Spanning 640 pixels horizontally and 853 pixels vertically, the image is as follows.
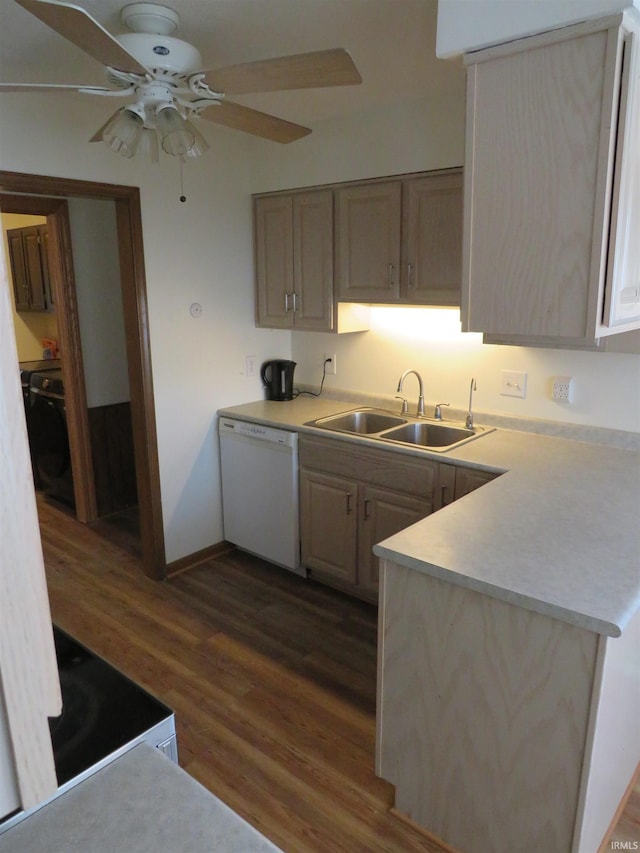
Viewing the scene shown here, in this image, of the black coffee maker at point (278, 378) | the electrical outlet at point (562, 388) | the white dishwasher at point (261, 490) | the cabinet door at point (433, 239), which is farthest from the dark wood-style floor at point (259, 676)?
the cabinet door at point (433, 239)

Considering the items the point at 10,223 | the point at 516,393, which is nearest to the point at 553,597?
the point at 516,393

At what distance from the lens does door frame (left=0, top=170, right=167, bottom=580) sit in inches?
114

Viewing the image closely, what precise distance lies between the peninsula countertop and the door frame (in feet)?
4.91

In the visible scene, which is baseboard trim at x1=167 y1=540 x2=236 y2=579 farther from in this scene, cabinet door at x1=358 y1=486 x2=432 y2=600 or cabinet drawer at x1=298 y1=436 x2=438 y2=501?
cabinet door at x1=358 y1=486 x2=432 y2=600

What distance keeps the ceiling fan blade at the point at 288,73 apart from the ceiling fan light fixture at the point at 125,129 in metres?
0.28

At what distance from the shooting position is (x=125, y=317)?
3197mm

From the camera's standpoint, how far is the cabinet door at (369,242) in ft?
9.73

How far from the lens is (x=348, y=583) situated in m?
3.16

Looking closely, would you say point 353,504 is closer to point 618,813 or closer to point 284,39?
point 618,813

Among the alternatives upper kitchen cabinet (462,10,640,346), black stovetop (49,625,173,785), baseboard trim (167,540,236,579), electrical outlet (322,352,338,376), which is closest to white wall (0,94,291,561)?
baseboard trim (167,540,236,579)

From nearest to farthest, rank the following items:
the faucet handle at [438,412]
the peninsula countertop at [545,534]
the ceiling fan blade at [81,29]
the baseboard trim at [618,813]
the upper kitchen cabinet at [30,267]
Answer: the ceiling fan blade at [81,29]
the peninsula countertop at [545,534]
the baseboard trim at [618,813]
the faucet handle at [438,412]
the upper kitchen cabinet at [30,267]

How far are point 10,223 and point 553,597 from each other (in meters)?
5.35

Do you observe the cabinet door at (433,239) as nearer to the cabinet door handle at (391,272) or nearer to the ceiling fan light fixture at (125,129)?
the cabinet door handle at (391,272)

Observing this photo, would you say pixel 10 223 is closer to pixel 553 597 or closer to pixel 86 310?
pixel 86 310
